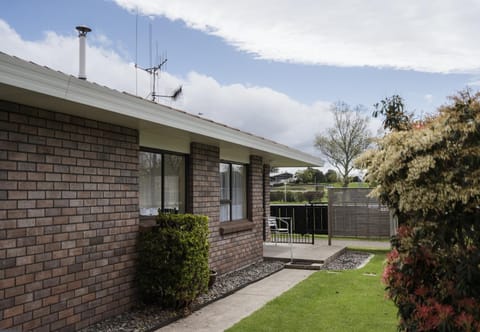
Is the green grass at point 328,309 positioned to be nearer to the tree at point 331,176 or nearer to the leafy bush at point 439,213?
the leafy bush at point 439,213

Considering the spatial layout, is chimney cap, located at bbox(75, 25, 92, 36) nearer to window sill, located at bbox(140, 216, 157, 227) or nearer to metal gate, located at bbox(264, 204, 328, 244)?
window sill, located at bbox(140, 216, 157, 227)

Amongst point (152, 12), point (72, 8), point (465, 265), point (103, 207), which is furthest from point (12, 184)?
point (152, 12)

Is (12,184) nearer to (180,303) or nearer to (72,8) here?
(180,303)

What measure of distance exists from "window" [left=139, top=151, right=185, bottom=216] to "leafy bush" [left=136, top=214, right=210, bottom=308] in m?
0.75

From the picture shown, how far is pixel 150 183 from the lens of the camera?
6.78 m

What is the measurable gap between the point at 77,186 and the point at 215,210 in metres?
3.52

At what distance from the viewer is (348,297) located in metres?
6.85

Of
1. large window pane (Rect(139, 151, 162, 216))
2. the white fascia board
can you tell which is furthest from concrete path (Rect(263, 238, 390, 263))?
large window pane (Rect(139, 151, 162, 216))

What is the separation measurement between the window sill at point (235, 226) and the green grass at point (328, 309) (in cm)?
176

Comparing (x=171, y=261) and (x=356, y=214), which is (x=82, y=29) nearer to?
(x=171, y=261)

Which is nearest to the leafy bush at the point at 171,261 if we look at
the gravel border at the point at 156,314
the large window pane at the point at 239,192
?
the gravel border at the point at 156,314

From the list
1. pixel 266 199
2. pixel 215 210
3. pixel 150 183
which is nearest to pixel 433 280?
pixel 150 183

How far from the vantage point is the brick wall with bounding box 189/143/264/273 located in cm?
769

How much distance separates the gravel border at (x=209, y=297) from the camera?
17.5ft
